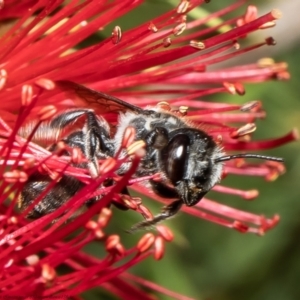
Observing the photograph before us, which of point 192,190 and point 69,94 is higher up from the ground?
point 69,94

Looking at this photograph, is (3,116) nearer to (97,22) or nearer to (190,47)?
(97,22)

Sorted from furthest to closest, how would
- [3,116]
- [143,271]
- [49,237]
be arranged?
[143,271] → [3,116] → [49,237]

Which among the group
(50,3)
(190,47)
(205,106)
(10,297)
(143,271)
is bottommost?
(143,271)

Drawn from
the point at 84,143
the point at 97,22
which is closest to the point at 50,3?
the point at 97,22

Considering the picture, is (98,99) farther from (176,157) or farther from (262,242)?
(262,242)

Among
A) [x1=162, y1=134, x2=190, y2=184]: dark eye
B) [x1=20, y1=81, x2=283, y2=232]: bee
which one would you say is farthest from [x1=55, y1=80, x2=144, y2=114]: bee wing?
[x1=162, y1=134, x2=190, y2=184]: dark eye
